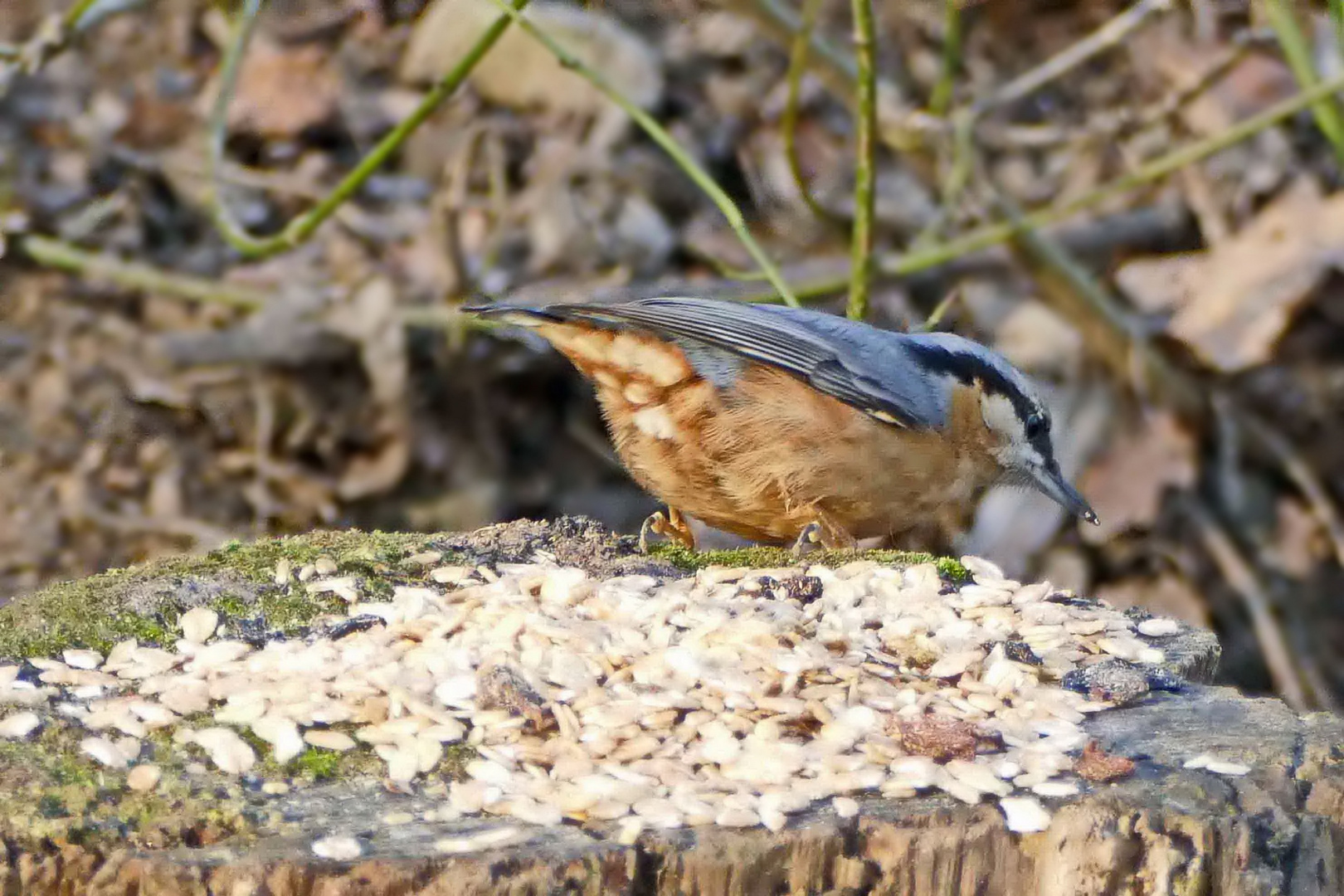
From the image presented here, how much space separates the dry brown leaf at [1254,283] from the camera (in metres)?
5.52

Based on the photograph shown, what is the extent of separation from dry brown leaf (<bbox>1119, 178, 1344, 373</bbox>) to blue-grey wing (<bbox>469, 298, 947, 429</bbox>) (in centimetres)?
230

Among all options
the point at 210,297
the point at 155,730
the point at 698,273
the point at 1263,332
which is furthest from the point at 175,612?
the point at 1263,332

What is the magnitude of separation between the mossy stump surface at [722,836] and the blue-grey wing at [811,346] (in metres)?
1.28

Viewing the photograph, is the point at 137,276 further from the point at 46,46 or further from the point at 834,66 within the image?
the point at 834,66

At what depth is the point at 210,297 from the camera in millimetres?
5543

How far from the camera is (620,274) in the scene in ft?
19.1

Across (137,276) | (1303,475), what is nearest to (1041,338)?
(1303,475)

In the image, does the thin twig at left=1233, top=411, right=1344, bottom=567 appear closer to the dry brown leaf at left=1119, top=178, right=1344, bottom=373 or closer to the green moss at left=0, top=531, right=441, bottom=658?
the dry brown leaf at left=1119, top=178, right=1344, bottom=373

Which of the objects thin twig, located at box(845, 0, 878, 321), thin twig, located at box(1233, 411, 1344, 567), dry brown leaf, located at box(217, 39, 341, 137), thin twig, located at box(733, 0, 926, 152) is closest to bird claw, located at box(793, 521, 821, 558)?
thin twig, located at box(845, 0, 878, 321)

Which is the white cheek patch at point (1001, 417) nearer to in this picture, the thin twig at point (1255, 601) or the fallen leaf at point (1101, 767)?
the fallen leaf at point (1101, 767)

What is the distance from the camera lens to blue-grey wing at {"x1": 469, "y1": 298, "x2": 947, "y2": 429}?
3.47 meters

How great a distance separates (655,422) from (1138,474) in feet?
8.87

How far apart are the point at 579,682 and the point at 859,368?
1356 millimetres

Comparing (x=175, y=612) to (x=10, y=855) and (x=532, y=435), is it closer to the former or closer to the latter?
(x=10, y=855)
